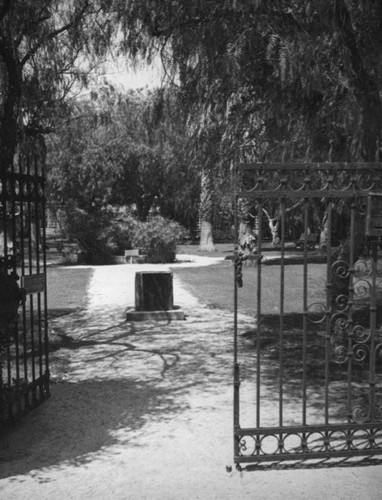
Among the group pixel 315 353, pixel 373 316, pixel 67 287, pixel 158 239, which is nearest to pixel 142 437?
pixel 373 316

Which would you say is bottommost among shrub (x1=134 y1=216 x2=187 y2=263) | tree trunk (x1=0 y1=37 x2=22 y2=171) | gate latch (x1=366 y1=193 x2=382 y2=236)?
shrub (x1=134 y1=216 x2=187 y2=263)

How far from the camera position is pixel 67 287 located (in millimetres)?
17531

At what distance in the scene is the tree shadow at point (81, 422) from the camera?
479cm

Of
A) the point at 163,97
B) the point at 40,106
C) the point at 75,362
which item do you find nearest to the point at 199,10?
the point at 163,97

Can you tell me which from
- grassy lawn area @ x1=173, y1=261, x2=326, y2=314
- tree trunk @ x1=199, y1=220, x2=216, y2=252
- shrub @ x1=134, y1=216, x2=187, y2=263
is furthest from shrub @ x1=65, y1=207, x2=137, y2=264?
tree trunk @ x1=199, y1=220, x2=216, y2=252

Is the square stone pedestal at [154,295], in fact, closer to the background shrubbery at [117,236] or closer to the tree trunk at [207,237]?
the background shrubbery at [117,236]

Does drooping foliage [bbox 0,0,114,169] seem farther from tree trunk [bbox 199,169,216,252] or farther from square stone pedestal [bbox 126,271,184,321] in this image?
tree trunk [bbox 199,169,216,252]

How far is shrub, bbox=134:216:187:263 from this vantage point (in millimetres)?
26047

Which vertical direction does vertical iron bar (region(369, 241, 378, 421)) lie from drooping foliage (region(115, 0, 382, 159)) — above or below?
below

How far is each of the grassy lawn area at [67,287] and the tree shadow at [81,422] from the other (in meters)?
6.53

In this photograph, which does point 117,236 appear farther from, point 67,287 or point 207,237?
point 207,237

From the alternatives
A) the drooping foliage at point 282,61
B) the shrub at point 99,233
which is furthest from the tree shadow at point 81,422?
the shrub at point 99,233

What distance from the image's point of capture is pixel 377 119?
6480mm

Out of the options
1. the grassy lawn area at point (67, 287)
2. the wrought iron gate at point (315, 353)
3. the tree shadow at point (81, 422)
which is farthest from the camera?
the grassy lawn area at point (67, 287)
